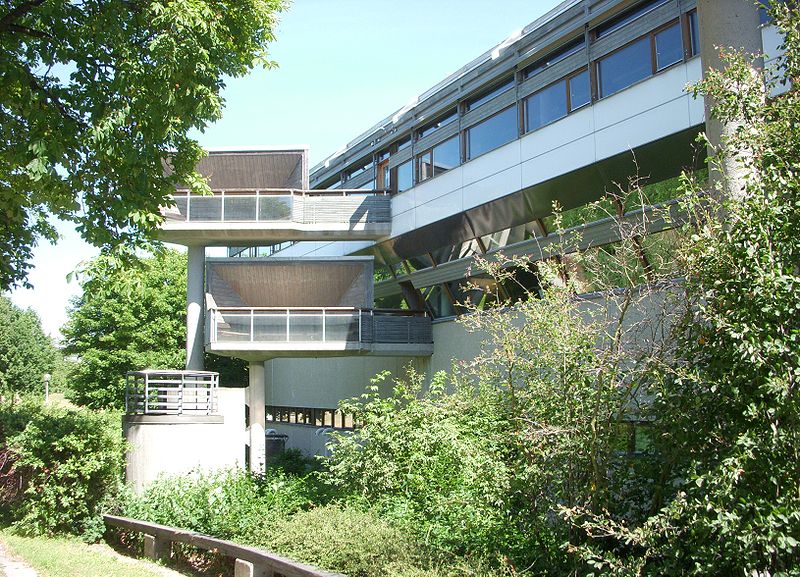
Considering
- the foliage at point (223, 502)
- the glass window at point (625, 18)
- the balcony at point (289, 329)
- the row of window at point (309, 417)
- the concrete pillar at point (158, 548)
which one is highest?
the glass window at point (625, 18)

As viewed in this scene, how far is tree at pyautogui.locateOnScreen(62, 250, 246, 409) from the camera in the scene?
39.5 meters

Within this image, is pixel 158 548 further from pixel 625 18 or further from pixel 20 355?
pixel 20 355

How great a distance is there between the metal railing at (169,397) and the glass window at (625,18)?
11.7 metres

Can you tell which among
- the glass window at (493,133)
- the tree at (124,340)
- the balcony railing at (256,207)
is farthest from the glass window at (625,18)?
the tree at (124,340)

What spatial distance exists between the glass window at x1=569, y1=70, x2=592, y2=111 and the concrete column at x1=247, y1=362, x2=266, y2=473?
1270 cm

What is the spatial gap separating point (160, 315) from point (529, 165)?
90.4 ft

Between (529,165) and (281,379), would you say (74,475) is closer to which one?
(529,165)

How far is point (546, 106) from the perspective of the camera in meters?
18.1

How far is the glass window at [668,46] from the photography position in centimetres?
1465

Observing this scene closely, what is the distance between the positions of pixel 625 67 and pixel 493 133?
4.60 metres

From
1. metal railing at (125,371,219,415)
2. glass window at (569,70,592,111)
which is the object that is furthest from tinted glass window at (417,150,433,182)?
metal railing at (125,371,219,415)

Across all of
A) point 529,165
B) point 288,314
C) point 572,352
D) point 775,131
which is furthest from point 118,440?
point 775,131

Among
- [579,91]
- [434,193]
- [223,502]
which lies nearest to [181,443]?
[223,502]

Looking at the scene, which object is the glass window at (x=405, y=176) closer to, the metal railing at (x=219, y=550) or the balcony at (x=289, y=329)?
the balcony at (x=289, y=329)
